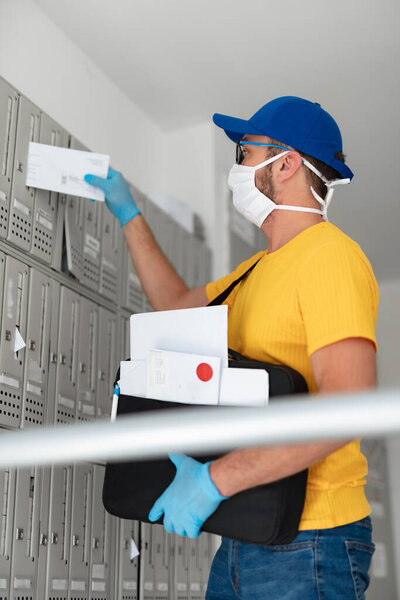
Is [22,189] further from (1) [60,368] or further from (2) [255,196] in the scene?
(2) [255,196]

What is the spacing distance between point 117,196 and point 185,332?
81 centimetres

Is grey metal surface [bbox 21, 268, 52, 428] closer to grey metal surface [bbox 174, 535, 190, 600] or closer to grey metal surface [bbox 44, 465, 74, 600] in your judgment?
grey metal surface [bbox 44, 465, 74, 600]

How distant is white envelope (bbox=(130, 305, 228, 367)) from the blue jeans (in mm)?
365

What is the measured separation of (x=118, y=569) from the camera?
214 centimetres

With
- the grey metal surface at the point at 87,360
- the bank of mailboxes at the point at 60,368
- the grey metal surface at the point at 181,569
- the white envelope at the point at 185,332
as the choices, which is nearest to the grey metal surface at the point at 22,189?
the bank of mailboxes at the point at 60,368

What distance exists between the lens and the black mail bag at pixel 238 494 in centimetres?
125

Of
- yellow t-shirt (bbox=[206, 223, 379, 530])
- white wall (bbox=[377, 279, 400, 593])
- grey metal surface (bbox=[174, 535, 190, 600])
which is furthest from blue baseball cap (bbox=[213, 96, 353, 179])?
white wall (bbox=[377, 279, 400, 593])

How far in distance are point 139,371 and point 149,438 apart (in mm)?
545

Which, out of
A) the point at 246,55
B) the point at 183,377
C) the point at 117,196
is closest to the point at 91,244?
the point at 117,196

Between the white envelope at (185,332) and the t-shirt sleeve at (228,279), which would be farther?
the t-shirt sleeve at (228,279)

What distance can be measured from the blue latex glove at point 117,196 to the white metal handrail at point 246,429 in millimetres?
1168

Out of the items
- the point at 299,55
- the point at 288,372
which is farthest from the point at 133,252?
the point at 299,55

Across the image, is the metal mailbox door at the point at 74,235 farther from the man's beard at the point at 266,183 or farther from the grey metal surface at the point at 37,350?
the man's beard at the point at 266,183

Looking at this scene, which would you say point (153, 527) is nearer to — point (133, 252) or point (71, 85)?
point (133, 252)
